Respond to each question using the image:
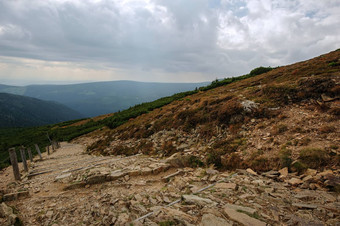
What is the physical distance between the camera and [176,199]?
600 centimetres

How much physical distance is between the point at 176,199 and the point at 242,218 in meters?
2.44

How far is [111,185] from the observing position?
786 cm

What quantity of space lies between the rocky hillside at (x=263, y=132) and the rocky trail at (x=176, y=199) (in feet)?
2.66

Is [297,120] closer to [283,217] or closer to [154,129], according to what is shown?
[283,217]

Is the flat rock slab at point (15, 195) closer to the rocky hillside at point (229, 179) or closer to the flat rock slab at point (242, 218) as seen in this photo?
the rocky hillside at point (229, 179)

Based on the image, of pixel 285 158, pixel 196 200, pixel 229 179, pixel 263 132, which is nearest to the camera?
pixel 196 200

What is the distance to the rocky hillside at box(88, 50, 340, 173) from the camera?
6.95 meters

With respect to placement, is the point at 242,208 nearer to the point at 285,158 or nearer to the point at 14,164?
the point at 285,158

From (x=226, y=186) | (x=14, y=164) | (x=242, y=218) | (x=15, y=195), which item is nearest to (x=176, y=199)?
(x=226, y=186)

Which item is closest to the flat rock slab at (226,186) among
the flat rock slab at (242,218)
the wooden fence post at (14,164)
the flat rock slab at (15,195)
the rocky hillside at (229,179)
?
the rocky hillside at (229,179)

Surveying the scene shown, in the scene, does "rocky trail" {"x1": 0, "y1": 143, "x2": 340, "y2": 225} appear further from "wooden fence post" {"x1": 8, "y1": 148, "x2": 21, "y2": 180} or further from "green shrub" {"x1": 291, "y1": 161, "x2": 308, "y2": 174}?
"wooden fence post" {"x1": 8, "y1": 148, "x2": 21, "y2": 180}

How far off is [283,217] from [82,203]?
6680 mm

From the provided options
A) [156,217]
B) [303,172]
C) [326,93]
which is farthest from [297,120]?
[156,217]

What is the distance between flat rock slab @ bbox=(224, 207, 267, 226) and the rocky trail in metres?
0.02
